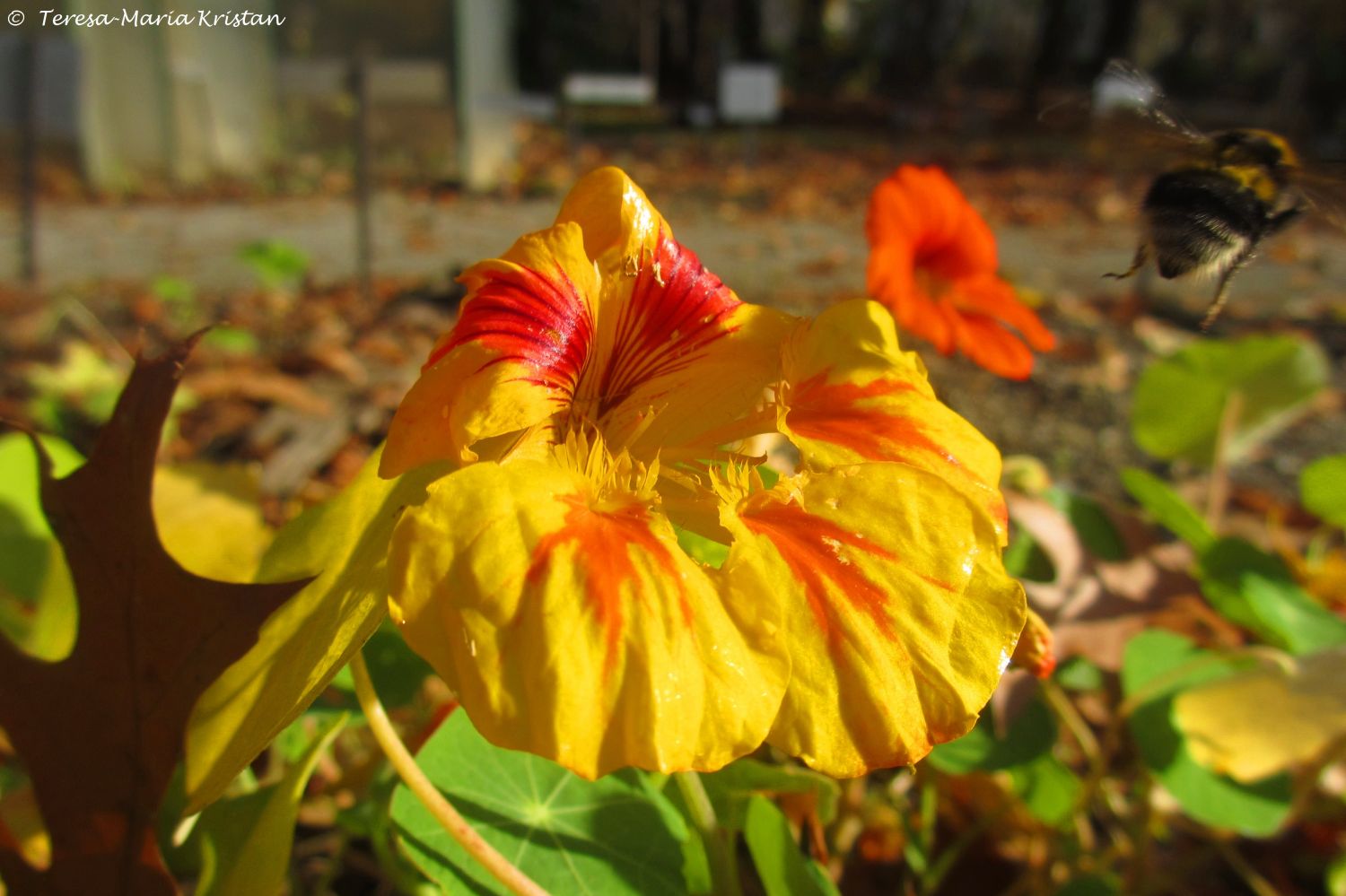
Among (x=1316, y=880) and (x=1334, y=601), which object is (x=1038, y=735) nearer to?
(x=1316, y=880)

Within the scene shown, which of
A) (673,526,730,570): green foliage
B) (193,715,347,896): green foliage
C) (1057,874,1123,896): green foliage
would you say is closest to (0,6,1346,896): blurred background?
(1057,874,1123,896): green foliage

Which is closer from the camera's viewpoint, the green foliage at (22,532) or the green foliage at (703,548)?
the green foliage at (703,548)

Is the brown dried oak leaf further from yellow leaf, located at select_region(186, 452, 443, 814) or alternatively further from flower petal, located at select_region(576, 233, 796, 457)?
flower petal, located at select_region(576, 233, 796, 457)

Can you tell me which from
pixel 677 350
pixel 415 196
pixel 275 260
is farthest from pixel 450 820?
pixel 415 196

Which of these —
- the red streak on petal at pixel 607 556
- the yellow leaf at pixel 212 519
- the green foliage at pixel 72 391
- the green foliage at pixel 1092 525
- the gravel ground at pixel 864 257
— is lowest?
the gravel ground at pixel 864 257

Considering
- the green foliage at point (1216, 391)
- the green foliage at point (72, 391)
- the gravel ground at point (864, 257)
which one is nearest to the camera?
the green foliage at point (1216, 391)

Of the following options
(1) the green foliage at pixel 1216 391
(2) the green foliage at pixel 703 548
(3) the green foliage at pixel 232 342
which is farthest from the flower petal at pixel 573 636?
(3) the green foliage at pixel 232 342

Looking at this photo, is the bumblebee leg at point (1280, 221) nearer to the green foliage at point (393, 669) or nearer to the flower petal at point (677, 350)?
the flower petal at point (677, 350)

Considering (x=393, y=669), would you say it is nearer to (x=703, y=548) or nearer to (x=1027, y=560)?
(x=703, y=548)
